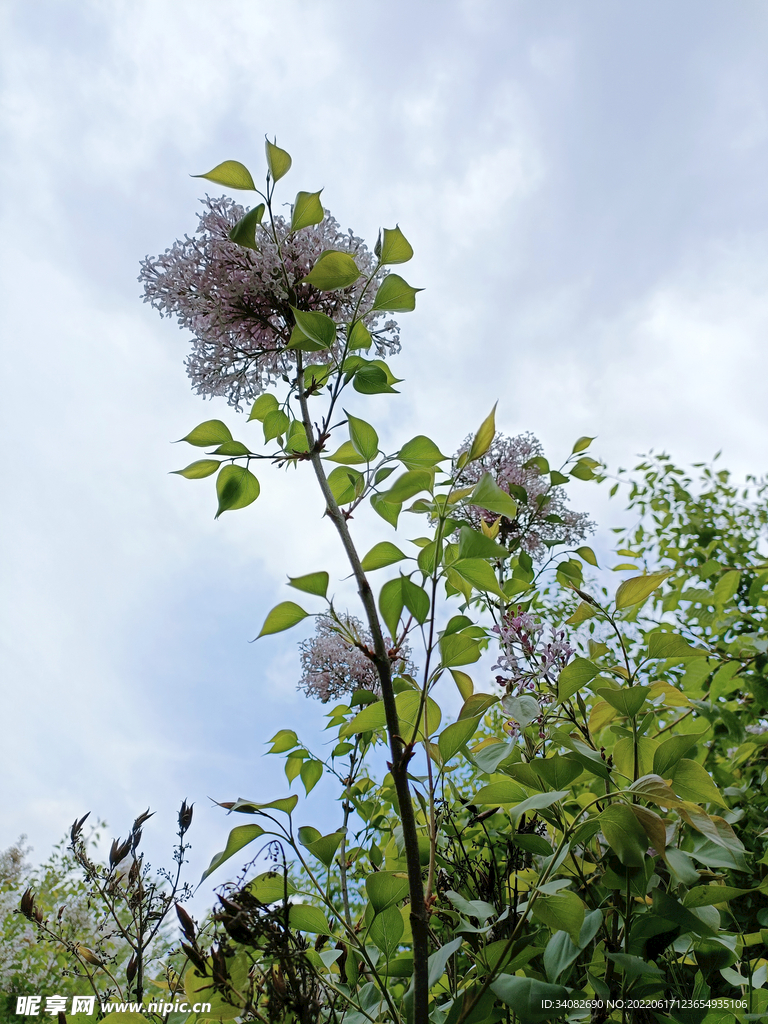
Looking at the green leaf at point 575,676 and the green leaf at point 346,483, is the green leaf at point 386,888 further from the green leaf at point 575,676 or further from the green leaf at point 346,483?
the green leaf at point 346,483

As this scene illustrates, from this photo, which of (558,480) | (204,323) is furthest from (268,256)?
(558,480)

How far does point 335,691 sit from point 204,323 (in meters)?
1.05

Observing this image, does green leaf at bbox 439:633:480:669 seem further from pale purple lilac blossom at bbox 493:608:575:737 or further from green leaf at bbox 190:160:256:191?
green leaf at bbox 190:160:256:191

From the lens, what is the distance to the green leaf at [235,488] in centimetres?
71

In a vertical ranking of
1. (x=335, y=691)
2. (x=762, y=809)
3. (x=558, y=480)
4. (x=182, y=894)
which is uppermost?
(x=558, y=480)

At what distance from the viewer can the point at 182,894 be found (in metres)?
0.76

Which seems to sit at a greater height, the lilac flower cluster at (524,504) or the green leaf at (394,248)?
the lilac flower cluster at (524,504)

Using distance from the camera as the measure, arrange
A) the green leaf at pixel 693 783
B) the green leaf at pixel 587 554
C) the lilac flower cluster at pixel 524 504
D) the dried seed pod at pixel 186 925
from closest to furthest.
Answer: the dried seed pod at pixel 186 925 < the green leaf at pixel 693 783 < the green leaf at pixel 587 554 < the lilac flower cluster at pixel 524 504

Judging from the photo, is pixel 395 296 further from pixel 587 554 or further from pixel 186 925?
pixel 186 925

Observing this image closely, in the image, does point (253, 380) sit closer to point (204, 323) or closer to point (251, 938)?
point (204, 323)

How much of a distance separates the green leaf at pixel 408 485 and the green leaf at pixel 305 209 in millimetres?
316

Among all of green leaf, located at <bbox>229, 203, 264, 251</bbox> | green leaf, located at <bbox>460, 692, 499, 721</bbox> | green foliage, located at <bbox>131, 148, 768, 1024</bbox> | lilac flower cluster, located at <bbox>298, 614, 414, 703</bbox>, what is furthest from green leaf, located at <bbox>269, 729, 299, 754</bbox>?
lilac flower cluster, located at <bbox>298, 614, 414, 703</bbox>

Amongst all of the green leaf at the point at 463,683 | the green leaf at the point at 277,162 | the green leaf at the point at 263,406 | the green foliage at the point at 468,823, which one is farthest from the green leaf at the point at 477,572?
the green leaf at the point at 277,162

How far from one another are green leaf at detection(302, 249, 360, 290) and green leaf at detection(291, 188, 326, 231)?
0.10m
